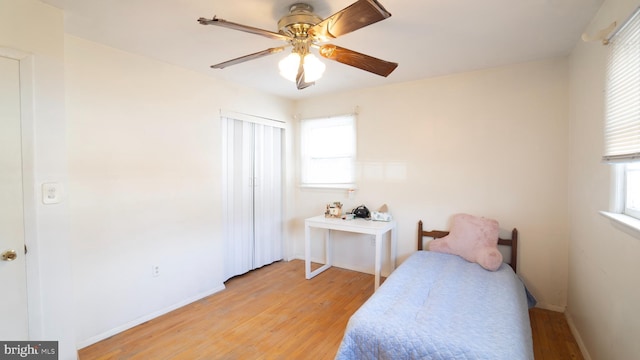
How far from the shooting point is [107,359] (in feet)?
6.78

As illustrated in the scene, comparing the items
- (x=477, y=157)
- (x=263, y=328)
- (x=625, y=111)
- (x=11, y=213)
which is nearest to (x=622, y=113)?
(x=625, y=111)

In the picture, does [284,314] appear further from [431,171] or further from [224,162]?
[431,171]

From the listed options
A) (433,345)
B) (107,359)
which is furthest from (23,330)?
(433,345)

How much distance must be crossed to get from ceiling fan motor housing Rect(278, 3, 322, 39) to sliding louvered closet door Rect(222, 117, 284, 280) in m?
1.83

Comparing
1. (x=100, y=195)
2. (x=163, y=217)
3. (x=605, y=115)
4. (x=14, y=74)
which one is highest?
(x=14, y=74)

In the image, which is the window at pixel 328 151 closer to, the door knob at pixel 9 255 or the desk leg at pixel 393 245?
the desk leg at pixel 393 245

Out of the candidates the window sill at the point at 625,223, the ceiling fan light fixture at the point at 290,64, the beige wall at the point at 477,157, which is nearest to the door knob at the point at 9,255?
the ceiling fan light fixture at the point at 290,64

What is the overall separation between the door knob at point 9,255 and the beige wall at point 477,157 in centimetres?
313

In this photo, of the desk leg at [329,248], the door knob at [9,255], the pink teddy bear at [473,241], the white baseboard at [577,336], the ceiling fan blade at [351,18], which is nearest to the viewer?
the ceiling fan blade at [351,18]

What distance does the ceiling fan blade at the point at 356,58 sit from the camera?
5.93 ft

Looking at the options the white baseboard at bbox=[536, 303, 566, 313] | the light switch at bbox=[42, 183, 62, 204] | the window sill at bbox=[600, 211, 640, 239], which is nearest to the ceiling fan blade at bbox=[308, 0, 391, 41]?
the window sill at bbox=[600, 211, 640, 239]

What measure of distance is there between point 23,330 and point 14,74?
1.60m

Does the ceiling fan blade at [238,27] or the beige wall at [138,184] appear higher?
the ceiling fan blade at [238,27]

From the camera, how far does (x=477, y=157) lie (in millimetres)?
2998
